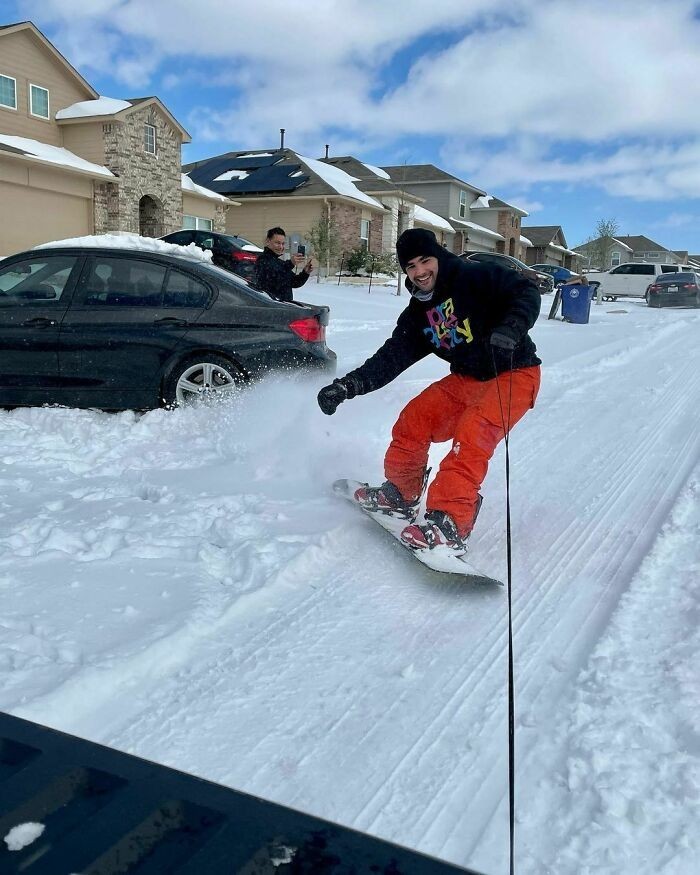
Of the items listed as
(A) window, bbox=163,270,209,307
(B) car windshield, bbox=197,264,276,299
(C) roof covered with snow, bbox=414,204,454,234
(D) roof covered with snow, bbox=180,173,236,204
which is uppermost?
(C) roof covered with snow, bbox=414,204,454,234

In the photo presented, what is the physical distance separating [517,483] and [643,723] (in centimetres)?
259

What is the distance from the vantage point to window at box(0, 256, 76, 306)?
5977mm

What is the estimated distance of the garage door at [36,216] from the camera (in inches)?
747

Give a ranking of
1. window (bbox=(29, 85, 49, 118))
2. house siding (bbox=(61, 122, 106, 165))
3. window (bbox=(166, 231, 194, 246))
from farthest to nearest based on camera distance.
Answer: house siding (bbox=(61, 122, 106, 165)) → window (bbox=(29, 85, 49, 118)) → window (bbox=(166, 231, 194, 246))

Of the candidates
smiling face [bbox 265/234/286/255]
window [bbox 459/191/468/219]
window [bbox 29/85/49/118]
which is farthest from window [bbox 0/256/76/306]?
window [bbox 459/191/468/219]

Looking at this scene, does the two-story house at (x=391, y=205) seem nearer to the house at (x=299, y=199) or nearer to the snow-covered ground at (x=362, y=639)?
the house at (x=299, y=199)

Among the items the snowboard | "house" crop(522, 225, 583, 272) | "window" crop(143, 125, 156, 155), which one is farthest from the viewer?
"house" crop(522, 225, 583, 272)

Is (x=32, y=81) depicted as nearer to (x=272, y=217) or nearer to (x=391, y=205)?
(x=272, y=217)

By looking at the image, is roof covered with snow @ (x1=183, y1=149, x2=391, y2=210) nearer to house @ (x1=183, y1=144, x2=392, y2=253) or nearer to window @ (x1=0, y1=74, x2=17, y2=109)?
house @ (x1=183, y1=144, x2=392, y2=253)

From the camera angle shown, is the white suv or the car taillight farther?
the white suv

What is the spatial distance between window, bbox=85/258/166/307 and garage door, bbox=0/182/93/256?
1482 cm

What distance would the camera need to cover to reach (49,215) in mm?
20266

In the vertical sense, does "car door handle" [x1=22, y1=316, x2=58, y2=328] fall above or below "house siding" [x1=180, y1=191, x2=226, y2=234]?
below

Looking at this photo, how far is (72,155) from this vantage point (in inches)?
851
